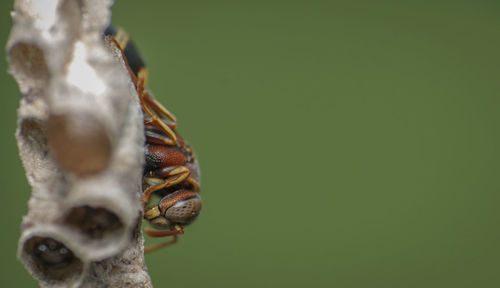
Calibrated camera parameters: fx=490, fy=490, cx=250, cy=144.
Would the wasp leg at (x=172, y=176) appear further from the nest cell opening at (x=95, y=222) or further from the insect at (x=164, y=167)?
the nest cell opening at (x=95, y=222)

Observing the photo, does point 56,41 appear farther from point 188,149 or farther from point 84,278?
point 188,149

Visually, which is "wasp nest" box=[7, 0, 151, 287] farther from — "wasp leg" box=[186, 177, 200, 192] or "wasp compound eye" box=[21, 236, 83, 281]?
"wasp leg" box=[186, 177, 200, 192]

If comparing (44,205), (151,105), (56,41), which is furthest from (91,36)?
(151,105)

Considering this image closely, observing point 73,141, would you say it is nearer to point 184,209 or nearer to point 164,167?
point 164,167

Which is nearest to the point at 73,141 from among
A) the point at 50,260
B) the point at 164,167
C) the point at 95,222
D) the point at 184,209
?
the point at 95,222

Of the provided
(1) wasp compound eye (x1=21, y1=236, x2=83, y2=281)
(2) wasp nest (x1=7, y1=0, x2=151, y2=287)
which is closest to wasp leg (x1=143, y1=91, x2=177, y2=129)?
(2) wasp nest (x1=7, y1=0, x2=151, y2=287)

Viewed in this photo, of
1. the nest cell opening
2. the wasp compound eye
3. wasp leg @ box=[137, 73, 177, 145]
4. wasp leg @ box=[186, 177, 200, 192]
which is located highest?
wasp leg @ box=[137, 73, 177, 145]

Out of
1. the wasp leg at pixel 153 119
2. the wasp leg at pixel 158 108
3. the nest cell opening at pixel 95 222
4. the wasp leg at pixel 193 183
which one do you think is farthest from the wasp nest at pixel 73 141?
the wasp leg at pixel 193 183
